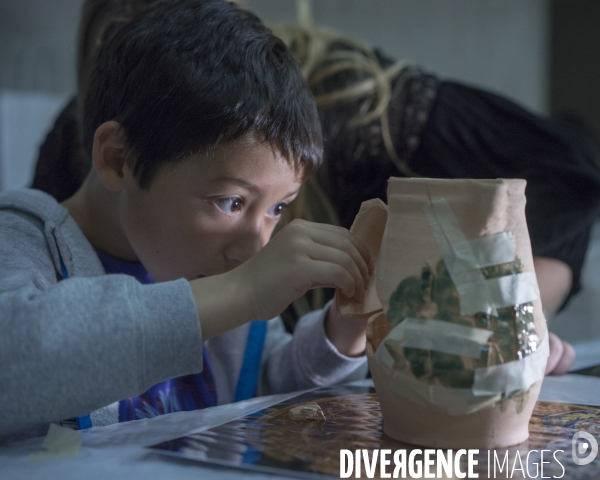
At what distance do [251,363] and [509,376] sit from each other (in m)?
0.48

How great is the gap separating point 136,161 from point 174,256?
112mm

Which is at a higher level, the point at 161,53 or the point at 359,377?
the point at 161,53

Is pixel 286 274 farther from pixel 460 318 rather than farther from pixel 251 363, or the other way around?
pixel 251 363

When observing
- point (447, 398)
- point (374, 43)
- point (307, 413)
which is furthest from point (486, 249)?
point (374, 43)

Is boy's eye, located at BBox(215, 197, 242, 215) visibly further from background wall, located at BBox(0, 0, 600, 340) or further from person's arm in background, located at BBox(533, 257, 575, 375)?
background wall, located at BBox(0, 0, 600, 340)

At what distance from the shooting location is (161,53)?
732mm

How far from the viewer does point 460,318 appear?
0.50m

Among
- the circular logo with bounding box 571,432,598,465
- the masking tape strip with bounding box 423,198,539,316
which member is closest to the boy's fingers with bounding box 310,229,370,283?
the masking tape strip with bounding box 423,198,539,316

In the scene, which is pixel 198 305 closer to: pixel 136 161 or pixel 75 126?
pixel 136 161

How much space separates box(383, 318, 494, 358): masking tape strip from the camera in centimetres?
49

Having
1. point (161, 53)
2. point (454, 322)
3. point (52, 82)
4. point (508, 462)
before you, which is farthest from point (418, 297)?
point (52, 82)

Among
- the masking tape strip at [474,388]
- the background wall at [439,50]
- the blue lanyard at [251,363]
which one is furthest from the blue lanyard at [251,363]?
the background wall at [439,50]

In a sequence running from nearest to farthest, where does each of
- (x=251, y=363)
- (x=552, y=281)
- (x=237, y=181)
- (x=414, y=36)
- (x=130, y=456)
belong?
(x=130, y=456) → (x=237, y=181) → (x=251, y=363) → (x=552, y=281) → (x=414, y=36)

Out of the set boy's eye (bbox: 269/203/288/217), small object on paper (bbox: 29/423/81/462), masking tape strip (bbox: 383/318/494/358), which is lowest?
small object on paper (bbox: 29/423/81/462)
